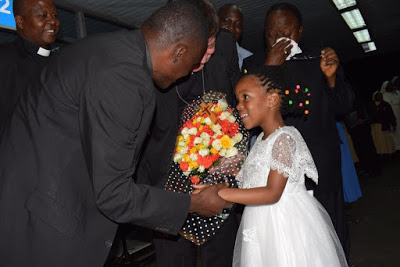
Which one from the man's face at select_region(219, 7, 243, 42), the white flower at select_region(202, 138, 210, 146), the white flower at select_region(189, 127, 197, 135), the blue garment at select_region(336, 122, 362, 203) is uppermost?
the man's face at select_region(219, 7, 243, 42)

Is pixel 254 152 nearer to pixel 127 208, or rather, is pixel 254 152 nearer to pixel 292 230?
pixel 292 230

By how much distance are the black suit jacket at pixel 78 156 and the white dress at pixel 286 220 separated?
2.84 ft

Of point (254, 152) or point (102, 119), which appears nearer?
point (102, 119)

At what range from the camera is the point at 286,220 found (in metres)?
2.34

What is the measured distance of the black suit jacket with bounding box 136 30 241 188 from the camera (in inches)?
94.6

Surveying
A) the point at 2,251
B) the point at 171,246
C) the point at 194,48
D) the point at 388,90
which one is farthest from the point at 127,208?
the point at 388,90

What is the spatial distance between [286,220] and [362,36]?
11.8m

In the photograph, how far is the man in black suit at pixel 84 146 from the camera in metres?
1.54

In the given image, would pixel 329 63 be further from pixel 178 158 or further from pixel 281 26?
pixel 178 158

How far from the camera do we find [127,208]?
1635 millimetres

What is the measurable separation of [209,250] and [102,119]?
141 centimetres

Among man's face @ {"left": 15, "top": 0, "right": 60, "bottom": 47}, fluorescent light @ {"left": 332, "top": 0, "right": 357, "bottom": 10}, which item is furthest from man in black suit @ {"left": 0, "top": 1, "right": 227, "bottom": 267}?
fluorescent light @ {"left": 332, "top": 0, "right": 357, "bottom": 10}

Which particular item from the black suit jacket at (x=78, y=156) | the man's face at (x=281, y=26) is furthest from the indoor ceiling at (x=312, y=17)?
the black suit jacket at (x=78, y=156)

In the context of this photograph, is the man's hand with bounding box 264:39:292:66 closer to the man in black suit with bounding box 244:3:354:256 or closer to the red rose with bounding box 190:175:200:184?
the man in black suit with bounding box 244:3:354:256
